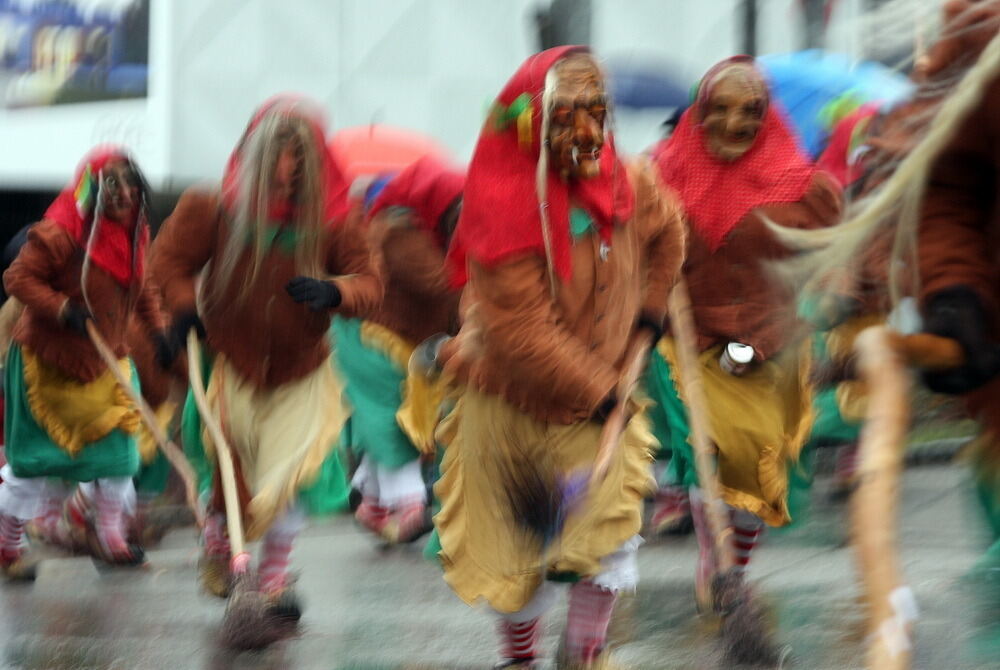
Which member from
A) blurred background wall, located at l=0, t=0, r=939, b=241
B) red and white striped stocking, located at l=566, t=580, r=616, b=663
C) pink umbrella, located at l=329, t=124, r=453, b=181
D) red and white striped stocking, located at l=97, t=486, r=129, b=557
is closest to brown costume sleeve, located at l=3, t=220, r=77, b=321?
red and white striped stocking, located at l=97, t=486, r=129, b=557

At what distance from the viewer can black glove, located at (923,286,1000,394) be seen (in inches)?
129

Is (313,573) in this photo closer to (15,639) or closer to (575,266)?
(15,639)

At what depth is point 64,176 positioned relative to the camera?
54.0ft

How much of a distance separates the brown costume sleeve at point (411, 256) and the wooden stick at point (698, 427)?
2.49 metres

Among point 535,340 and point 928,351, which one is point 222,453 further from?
point 928,351

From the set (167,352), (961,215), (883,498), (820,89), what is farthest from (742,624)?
(820,89)

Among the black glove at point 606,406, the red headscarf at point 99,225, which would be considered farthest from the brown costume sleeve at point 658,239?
the red headscarf at point 99,225

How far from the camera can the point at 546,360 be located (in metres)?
4.66

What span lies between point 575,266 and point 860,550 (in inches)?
88.6

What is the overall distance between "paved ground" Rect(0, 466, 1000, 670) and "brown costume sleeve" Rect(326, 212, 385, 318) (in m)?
1.18

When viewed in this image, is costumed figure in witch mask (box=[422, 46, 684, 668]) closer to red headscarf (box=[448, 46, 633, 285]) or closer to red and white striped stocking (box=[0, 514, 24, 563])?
red headscarf (box=[448, 46, 633, 285])

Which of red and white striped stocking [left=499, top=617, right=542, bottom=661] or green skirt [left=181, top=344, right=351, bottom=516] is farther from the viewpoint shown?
green skirt [left=181, top=344, right=351, bottom=516]

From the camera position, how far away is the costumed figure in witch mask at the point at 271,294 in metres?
6.12

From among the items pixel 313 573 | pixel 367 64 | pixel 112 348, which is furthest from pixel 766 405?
pixel 367 64
